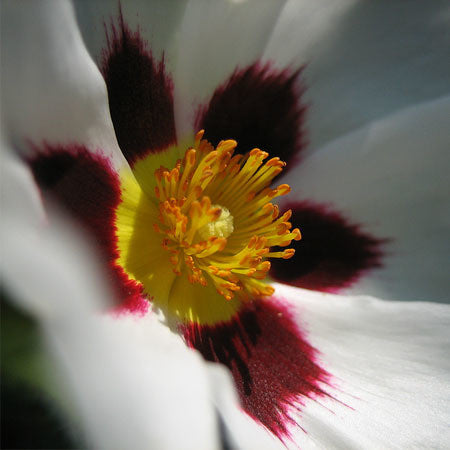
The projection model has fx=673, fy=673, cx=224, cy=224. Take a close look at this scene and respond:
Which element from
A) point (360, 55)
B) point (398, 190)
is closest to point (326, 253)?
point (398, 190)

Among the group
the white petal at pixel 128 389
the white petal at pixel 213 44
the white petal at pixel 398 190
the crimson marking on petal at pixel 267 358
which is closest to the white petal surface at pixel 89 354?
the white petal at pixel 128 389

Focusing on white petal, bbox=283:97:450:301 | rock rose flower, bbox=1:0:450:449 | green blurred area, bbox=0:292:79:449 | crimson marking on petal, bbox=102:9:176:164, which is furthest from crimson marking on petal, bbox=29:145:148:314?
white petal, bbox=283:97:450:301

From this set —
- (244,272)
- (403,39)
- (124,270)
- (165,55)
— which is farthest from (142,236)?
(403,39)

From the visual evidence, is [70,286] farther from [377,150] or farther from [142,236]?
[377,150]

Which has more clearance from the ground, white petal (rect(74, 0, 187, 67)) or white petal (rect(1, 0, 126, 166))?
white petal (rect(74, 0, 187, 67))

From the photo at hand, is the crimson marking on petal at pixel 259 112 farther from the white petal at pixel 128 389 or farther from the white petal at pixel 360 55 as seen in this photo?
the white petal at pixel 128 389

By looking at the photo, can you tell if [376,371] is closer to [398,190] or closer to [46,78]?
[398,190]

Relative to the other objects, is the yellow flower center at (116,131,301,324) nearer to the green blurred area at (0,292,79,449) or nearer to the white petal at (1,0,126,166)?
the white petal at (1,0,126,166)
